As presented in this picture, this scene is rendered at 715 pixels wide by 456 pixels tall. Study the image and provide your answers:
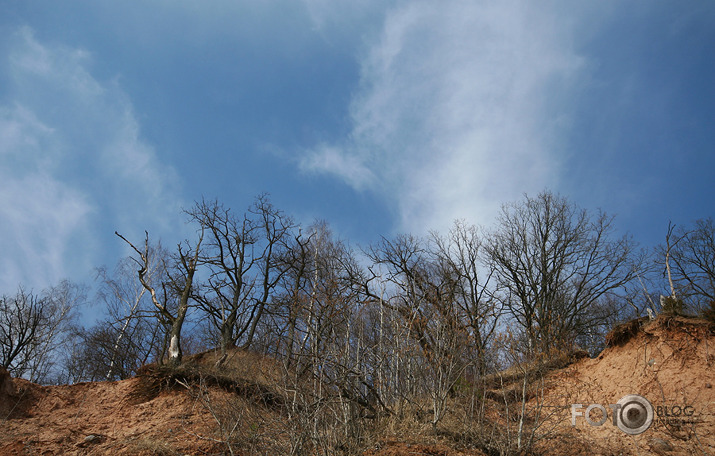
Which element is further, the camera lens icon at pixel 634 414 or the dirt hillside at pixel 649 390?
the camera lens icon at pixel 634 414

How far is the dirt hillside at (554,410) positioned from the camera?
7863 mm

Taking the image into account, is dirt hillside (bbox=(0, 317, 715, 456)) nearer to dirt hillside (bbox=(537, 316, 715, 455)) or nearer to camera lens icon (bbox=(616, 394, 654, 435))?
dirt hillside (bbox=(537, 316, 715, 455))

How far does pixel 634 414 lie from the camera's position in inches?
Answer: 362

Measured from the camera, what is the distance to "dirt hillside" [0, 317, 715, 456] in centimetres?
786

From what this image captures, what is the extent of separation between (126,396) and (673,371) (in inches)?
559

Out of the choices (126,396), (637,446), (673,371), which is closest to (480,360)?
(637,446)

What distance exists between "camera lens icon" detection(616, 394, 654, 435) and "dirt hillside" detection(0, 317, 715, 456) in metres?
0.14

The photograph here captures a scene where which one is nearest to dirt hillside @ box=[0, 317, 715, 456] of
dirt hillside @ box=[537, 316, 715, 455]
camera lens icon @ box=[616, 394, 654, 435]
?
dirt hillside @ box=[537, 316, 715, 455]

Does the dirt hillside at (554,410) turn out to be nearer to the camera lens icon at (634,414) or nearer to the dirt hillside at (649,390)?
the dirt hillside at (649,390)

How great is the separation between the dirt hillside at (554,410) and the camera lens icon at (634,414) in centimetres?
14

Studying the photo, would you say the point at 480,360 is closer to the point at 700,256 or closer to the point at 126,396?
the point at 126,396

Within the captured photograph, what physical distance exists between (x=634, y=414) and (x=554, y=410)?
221 cm

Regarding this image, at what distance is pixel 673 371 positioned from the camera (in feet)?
31.0

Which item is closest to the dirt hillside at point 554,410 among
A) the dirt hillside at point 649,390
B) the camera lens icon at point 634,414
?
the dirt hillside at point 649,390
